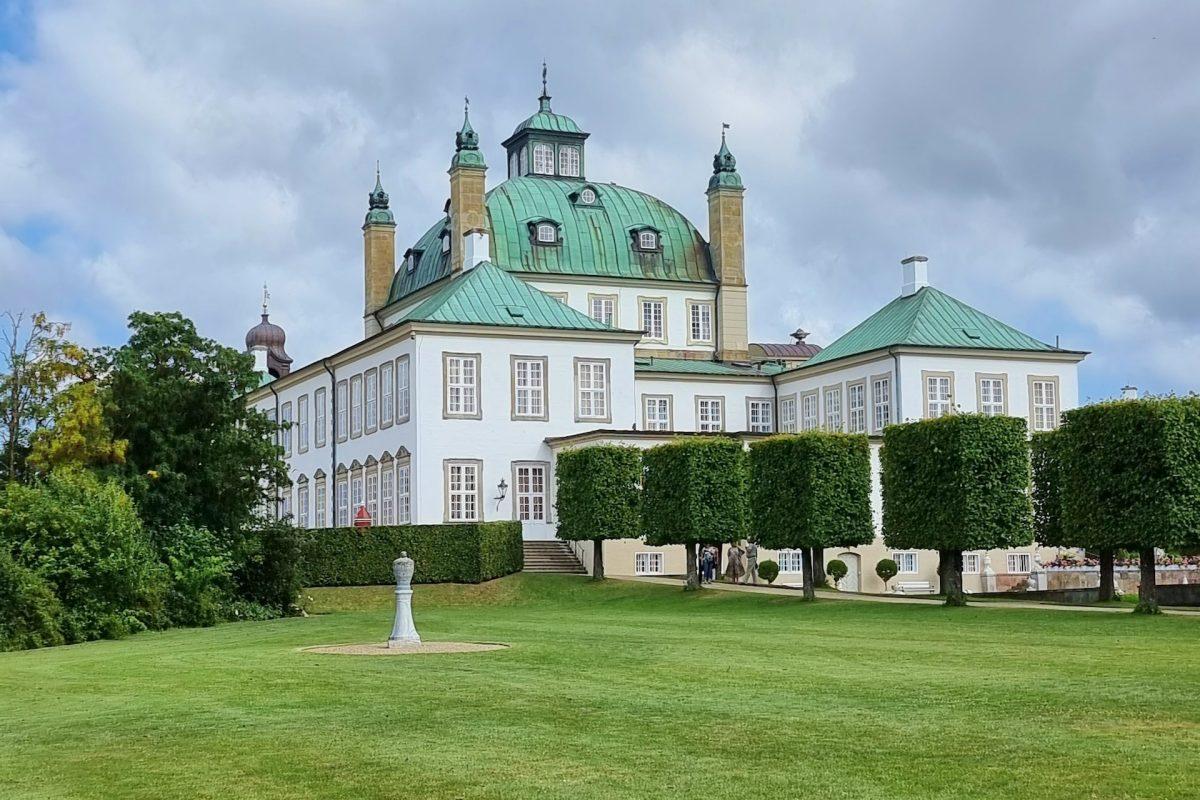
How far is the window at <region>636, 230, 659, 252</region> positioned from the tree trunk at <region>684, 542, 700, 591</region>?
82.1 ft

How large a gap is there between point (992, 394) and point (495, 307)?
60.5 ft

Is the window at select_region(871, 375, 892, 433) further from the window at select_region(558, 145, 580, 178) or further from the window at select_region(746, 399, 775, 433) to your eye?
the window at select_region(558, 145, 580, 178)

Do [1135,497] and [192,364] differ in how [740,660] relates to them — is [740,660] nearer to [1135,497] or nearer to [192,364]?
[1135,497]

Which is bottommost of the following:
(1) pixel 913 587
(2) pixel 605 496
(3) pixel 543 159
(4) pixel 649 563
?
(1) pixel 913 587

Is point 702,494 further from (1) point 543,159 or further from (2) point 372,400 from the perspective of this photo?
(1) point 543,159

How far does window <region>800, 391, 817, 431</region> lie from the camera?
62250mm

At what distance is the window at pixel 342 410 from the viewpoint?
60469 mm

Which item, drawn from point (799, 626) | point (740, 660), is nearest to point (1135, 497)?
point (799, 626)

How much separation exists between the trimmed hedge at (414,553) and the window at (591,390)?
Answer: 7977 mm

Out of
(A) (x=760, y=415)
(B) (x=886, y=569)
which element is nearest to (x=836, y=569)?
(B) (x=886, y=569)

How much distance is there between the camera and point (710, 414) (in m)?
63.5

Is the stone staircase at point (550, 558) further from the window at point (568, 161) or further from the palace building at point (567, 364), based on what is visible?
the window at point (568, 161)

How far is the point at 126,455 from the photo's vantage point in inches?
1617

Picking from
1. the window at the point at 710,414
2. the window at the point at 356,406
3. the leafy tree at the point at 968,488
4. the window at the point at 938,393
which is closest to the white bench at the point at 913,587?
the window at the point at 938,393
